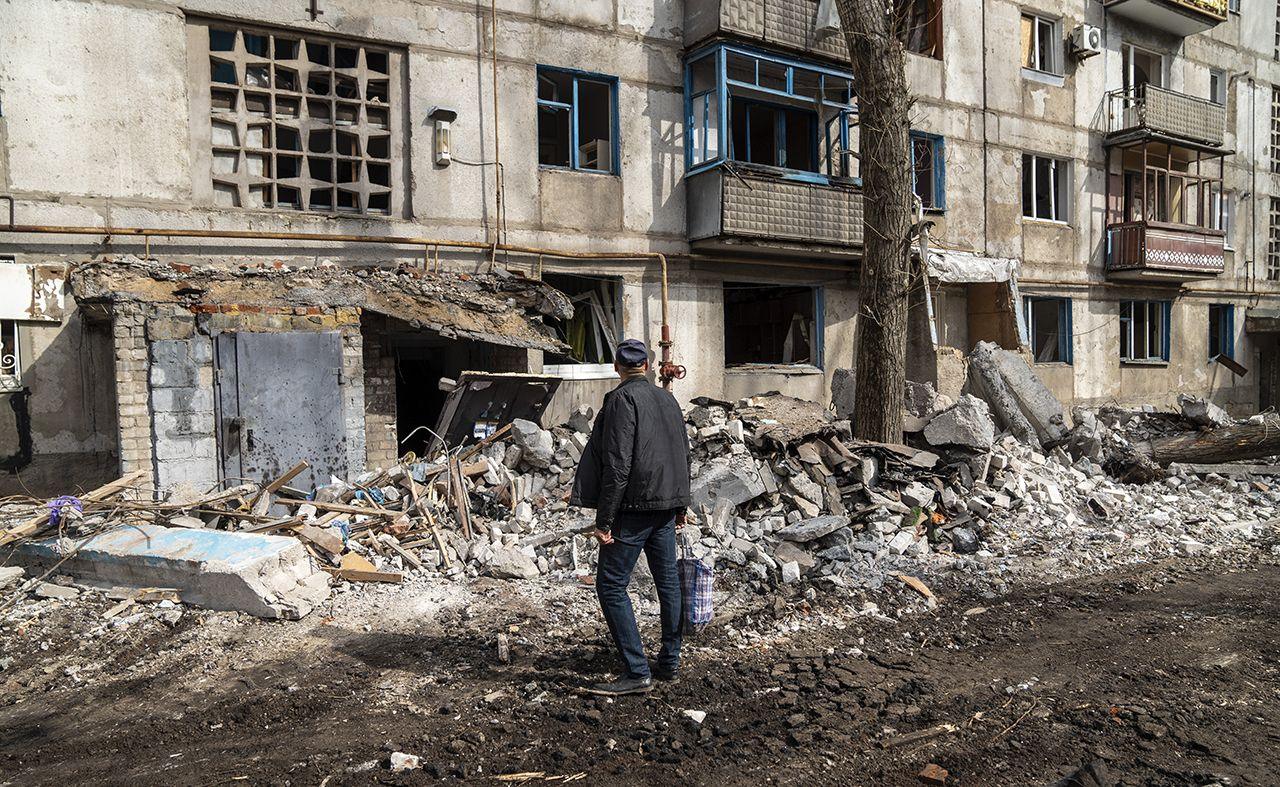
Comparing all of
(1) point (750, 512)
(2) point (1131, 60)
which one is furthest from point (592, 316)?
(2) point (1131, 60)

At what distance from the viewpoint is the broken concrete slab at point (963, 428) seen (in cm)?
944

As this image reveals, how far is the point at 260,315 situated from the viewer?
8.61 m

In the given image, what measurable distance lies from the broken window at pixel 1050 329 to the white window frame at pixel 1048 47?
15.6 feet

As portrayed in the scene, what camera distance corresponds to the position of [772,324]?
1602 cm

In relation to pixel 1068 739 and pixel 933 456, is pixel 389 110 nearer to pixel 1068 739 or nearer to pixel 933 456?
pixel 933 456

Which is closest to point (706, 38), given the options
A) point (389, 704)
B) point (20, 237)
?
point (20, 237)

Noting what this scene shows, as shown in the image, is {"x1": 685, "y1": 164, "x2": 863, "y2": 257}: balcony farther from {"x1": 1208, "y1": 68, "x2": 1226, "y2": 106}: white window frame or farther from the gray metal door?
{"x1": 1208, "y1": 68, "x2": 1226, "y2": 106}: white window frame

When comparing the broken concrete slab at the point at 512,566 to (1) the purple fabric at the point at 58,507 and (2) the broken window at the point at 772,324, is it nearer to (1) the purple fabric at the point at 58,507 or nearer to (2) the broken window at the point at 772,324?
(1) the purple fabric at the point at 58,507

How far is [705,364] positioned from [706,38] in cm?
488

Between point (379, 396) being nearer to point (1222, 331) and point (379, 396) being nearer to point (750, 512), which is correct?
point (750, 512)

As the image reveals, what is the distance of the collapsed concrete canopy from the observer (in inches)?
337

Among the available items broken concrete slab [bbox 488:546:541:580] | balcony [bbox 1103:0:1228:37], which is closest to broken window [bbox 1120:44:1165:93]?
balcony [bbox 1103:0:1228:37]

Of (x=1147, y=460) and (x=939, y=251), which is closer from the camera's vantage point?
(x=1147, y=460)

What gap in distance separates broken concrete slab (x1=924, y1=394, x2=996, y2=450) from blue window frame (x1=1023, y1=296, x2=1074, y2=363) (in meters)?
9.02
